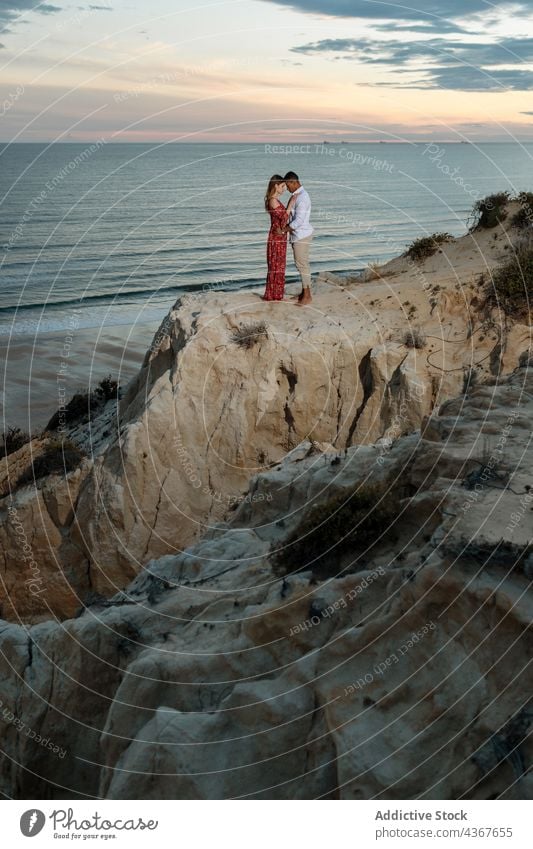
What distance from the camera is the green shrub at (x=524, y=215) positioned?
17.8 meters

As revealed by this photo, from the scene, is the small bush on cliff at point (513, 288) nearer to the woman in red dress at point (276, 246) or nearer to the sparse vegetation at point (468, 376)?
the sparse vegetation at point (468, 376)

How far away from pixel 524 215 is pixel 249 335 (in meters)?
7.66

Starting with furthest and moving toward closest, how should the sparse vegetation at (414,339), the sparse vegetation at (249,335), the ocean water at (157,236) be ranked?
the ocean water at (157,236)
the sparse vegetation at (414,339)
the sparse vegetation at (249,335)

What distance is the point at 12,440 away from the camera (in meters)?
21.4

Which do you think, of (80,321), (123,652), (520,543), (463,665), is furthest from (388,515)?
(80,321)

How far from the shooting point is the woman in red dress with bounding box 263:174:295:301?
1577cm

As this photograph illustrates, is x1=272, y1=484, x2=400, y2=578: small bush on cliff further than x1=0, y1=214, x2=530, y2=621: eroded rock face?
No

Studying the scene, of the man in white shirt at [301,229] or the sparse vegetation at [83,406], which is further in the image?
the sparse vegetation at [83,406]

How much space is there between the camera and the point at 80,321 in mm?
38094

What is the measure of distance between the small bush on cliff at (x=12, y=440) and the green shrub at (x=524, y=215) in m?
13.2

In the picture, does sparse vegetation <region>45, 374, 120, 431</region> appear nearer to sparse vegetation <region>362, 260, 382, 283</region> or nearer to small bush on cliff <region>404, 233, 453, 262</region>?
sparse vegetation <region>362, 260, 382, 283</region>

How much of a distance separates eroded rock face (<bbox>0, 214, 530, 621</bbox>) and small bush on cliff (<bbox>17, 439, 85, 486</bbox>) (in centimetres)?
47

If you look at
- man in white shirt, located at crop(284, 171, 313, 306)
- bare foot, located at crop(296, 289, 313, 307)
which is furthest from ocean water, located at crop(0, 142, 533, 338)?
bare foot, located at crop(296, 289, 313, 307)

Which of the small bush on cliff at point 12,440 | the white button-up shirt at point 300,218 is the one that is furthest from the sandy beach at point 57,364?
the white button-up shirt at point 300,218
